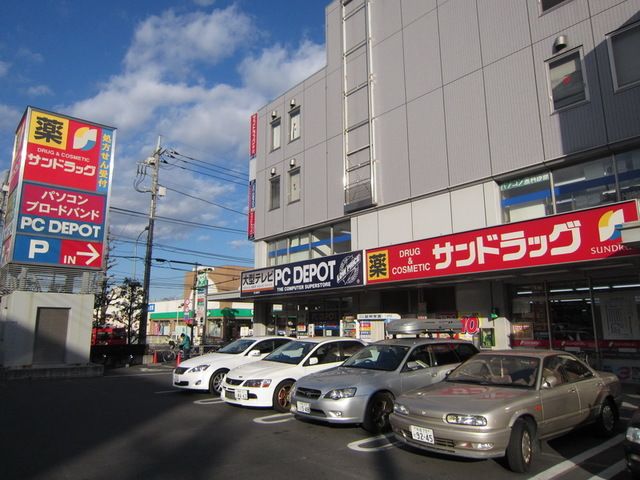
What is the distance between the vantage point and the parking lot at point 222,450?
5766 mm

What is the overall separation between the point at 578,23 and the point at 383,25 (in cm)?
779

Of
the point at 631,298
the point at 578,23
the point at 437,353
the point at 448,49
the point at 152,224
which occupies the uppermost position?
the point at 448,49

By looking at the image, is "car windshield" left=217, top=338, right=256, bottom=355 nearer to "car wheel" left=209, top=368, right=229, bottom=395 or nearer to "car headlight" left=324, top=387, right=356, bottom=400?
"car wheel" left=209, top=368, right=229, bottom=395

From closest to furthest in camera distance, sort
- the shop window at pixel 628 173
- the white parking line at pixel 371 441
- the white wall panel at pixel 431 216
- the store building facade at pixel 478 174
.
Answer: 1. the white parking line at pixel 371 441
2. the shop window at pixel 628 173
3. the store building facade at pixel 478 174
4. the white wall panel at pixel 431 216

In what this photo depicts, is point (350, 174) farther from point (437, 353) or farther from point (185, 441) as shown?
point (185, 441)

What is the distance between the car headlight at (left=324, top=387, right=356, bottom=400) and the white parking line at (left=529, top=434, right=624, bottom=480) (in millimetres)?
2928

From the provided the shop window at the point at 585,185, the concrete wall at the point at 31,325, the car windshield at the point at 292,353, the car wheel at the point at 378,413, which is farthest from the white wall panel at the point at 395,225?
the concrete wall at the point at 31,325

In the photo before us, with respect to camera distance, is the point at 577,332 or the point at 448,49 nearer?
the point at 577,332

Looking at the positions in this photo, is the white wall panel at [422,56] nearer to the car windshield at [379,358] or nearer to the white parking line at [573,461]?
the car windshield at [379,358]

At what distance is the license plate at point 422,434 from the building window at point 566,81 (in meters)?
10.2

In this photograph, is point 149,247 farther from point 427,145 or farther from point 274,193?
point 427,145

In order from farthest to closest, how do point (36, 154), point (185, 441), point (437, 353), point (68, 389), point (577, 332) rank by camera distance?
1. point (36, 154)
2. point (68, 389)
3. point (577, 332)
4. point (437, 353)
5. point (185, 441)

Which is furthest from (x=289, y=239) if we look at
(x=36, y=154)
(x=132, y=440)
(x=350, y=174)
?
(x=132, y=440)

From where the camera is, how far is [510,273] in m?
12.4
